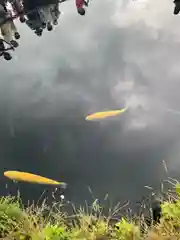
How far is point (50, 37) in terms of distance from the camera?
3.93m

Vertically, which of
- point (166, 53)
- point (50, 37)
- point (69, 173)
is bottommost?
point (69, 173)

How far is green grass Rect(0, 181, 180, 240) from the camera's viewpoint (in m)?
2.29

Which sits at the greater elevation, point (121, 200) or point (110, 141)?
point (110, 141)

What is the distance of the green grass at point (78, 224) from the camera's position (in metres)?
2.29

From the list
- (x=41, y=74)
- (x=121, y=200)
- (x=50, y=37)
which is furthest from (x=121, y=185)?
(x=50, y=37)

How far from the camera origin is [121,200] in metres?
2.61

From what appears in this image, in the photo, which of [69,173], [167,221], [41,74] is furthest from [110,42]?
[167,221]

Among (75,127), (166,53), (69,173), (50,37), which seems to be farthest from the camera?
(50,37)

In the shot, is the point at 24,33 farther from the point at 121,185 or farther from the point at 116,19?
the point at 121,185

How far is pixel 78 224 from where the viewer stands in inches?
98.0

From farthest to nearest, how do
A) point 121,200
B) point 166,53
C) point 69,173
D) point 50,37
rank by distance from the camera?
point 50,37 → point 166,53 → point 69,173 → point 121,200

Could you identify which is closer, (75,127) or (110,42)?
(75,127)

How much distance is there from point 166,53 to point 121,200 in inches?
53.3

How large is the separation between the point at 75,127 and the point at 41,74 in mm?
662
